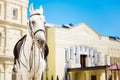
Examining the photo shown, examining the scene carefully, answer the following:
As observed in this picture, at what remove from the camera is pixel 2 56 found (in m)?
24.3

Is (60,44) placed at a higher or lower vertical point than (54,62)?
higher

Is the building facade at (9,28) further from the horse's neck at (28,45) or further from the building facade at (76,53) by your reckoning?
the horse's neck at (28,45)

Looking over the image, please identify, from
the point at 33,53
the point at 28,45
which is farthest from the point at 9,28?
the point at 33,53

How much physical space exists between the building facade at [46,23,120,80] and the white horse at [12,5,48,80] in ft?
73.9

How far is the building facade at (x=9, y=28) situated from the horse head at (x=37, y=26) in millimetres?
20360

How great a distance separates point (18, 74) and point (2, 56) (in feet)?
67.1

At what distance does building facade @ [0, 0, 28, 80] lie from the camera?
24.5 metres

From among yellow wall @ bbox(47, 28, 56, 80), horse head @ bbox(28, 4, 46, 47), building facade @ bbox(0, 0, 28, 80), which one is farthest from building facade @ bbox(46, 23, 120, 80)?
horse head @ bbox(28, 4, 46, 47)

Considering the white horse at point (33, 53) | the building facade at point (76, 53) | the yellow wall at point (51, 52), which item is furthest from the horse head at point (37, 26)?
the yellow wall at point (51, 52)

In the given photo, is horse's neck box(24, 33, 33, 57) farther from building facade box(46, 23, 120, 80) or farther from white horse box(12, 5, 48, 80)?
building facade box(46, 23, 120, 80)

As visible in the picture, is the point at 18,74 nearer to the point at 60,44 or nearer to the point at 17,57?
the point at 17,57

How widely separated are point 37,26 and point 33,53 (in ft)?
1.32

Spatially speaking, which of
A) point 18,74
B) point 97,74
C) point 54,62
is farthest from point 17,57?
point 97,74

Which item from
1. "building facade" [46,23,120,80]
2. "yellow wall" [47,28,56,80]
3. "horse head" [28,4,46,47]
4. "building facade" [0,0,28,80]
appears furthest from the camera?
"building facade" [46,23,120,80]
